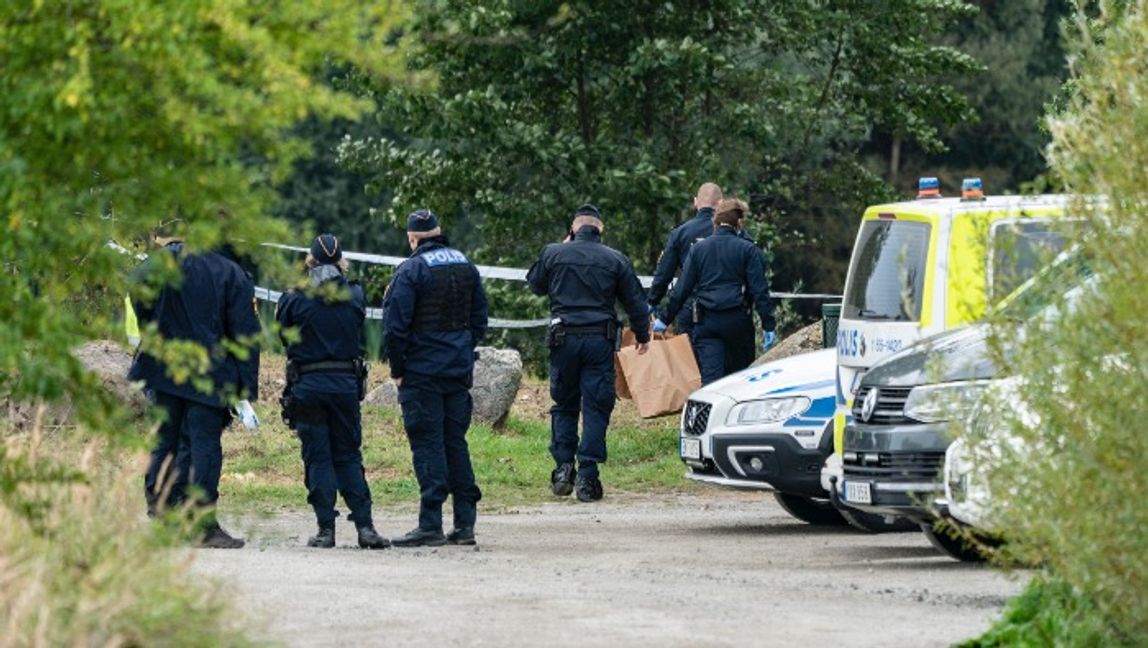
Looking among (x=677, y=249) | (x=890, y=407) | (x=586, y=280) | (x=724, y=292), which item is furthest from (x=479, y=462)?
(x=890, y=407)

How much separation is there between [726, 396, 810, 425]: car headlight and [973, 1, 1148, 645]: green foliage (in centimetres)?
554

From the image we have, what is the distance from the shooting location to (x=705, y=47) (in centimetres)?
2322

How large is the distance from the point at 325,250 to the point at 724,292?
495 centimetres

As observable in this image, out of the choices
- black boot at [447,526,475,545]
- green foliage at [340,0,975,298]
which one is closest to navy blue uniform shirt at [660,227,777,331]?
black boot at [447,526,475,545]

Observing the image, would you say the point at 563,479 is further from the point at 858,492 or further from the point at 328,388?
the point at 858,492

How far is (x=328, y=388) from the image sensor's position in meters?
13.4

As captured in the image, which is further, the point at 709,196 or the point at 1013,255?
the point at 709,196

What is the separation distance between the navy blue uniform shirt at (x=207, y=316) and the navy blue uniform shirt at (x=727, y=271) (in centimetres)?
506

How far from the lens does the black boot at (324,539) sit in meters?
13.7

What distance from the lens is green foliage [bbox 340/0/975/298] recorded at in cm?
2317

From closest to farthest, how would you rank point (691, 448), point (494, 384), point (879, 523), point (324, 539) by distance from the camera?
point (324, 539) → point (879, 523) → point (691, 448) → point (494, 384)

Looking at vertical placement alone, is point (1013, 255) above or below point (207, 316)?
above

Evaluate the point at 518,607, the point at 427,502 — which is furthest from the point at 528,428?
the point at 518,607

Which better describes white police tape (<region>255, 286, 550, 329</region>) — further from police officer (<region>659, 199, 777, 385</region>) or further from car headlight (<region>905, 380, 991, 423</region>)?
car headlight (<region>905, 380, 991, 423</region>)
